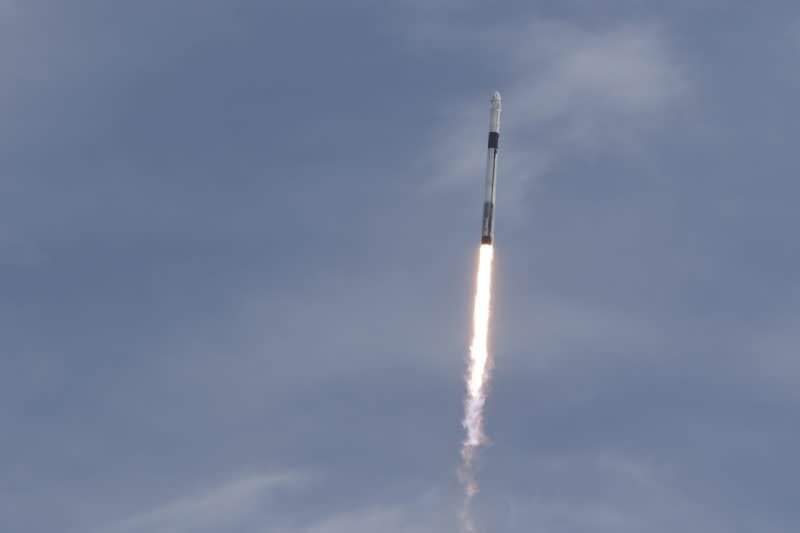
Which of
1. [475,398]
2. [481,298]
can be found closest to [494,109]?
[481,298]

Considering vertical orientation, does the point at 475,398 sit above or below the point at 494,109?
below

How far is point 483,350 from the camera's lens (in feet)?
479

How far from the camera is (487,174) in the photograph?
463ft

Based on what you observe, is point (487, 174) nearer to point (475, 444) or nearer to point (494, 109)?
point (494, 109)

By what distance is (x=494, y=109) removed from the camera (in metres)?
143

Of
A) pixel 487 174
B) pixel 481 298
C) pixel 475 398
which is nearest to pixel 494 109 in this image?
pixel 487 174

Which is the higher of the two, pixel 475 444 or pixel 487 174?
pixel 487 174

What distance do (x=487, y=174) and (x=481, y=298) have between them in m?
11.8

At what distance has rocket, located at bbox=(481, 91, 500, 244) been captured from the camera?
139500 millimetres

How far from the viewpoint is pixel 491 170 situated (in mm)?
141250

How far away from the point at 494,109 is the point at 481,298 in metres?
17.1

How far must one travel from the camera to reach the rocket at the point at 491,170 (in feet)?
458

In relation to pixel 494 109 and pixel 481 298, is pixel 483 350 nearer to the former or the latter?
pixel 481 298

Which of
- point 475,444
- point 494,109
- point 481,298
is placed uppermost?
point 494,109
